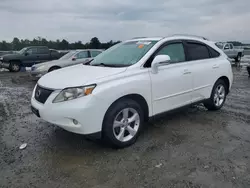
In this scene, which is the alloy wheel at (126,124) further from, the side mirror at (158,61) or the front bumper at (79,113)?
the side mirror at (158,61)

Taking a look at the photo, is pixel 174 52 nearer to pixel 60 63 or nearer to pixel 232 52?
pixel 60 63

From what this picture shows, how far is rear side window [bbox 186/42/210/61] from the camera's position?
4.75 m

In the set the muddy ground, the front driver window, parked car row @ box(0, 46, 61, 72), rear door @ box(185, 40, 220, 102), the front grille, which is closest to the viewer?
the muddy ground

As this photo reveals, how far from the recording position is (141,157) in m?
3.38

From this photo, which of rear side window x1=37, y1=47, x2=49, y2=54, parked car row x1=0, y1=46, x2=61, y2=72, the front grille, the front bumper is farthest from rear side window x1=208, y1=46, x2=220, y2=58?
rear side window x1=37, y1=47, x2=49, y2=54

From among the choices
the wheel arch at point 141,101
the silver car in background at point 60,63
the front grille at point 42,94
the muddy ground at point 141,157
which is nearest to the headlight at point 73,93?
the front grille at point 42,94

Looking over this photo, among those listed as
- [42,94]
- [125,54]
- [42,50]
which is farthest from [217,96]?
[42,50]

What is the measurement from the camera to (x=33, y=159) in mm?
3371

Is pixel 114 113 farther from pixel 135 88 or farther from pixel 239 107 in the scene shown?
pixel 239 107

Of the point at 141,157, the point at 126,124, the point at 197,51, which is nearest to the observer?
the point at 141,157

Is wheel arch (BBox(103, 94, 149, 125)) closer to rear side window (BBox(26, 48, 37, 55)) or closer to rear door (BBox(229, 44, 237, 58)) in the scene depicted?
rear side window (BBox(26, 48, 37, 55))

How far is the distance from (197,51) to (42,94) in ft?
10.5

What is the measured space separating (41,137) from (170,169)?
2349 millimetres

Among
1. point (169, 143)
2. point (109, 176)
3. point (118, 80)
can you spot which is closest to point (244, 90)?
point (169, 143)
